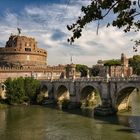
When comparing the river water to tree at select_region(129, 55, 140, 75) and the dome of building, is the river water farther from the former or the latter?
tree at select_region(129, 55, 140, 75)

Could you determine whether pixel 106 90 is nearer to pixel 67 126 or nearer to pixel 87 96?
pixel 87 96

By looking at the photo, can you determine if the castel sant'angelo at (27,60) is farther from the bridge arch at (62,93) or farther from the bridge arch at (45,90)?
the bridge arch at (62,93)

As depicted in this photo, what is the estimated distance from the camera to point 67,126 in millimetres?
33969

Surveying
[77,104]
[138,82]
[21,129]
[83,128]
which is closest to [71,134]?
[83,128]

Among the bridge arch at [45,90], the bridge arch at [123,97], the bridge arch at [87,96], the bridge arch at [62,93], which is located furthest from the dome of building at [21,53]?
the bridge arch at [123,97]

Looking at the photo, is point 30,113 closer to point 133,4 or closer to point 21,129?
point 21,129

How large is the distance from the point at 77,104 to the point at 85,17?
137 ft

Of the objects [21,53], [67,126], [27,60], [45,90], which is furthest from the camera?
[27,60]

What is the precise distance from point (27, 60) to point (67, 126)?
1865 inches

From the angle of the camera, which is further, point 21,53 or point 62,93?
point 21,53

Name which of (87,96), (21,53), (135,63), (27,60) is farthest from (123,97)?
(135,63)

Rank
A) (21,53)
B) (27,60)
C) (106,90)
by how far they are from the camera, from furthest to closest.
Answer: (27,60)
(21,53)
(106,90)

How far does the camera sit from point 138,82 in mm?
38344

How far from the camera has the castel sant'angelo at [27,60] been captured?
73.8 metres
